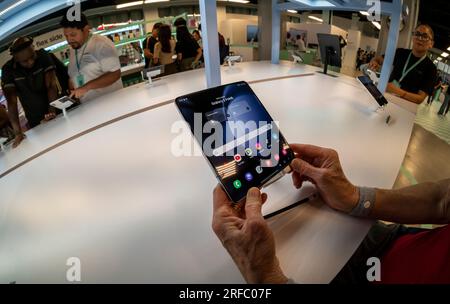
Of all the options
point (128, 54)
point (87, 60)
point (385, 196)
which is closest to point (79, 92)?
point (87, 60)

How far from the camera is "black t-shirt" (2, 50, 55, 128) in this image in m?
1.07

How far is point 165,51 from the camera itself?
86.9 inches

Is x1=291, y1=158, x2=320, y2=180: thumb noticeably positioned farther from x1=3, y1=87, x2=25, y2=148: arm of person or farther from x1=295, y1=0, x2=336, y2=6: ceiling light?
x1=295, y1=0, x2=336, y2=6: ceiling light

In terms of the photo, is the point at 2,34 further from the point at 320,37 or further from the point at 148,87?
the point at 320,37

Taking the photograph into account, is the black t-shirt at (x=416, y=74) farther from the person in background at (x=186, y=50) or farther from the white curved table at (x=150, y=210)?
the person in background at (x=186, y=50)

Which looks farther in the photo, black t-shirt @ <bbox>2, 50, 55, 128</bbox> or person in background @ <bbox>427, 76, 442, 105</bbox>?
person in background @ <bbox>427, 76, 442, 105</bbox>

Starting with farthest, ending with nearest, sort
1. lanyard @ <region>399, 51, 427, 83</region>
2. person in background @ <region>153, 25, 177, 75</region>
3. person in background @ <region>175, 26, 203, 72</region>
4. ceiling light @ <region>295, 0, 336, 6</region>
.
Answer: person in background @ <region>175, 26, 203, 72</region> → person in background @ <region>153, 25, 177, 75</region> → ceiling light @ <region>295, 0, 336, 6</region> → lanyard @ <region>399, 51, 427, 83</region>

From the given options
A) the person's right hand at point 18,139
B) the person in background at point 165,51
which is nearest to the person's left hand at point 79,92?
the person's right hand at point 18,139

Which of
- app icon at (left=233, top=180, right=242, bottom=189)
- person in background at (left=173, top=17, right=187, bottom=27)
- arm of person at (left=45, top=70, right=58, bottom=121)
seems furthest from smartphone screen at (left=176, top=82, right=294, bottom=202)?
person in background at (left=173, top=17, right=187, bottom=27)

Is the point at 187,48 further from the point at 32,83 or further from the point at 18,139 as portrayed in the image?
the point at 18,139

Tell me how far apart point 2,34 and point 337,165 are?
1.05 metres

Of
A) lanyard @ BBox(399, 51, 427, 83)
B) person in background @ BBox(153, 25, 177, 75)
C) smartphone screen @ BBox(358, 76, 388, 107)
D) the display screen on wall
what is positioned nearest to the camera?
smartphone screen @ BBox(358, 76, 388, 107)

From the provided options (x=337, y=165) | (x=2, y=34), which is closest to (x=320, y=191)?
(x=337, y=165)

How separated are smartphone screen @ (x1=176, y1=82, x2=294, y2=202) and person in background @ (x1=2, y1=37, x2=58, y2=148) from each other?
3.11 ft
